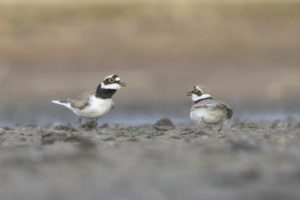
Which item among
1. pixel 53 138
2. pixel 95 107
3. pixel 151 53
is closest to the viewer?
pixel 53 138

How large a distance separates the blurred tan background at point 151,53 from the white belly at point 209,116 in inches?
171

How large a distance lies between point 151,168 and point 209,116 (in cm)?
381

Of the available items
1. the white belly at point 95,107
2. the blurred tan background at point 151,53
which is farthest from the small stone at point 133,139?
the blurred tan background at point 151,53

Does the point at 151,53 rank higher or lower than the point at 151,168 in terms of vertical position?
higher

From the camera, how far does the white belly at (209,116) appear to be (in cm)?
1087

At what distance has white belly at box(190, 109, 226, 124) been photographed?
10867 millimetres

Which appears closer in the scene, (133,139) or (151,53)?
(133,139)

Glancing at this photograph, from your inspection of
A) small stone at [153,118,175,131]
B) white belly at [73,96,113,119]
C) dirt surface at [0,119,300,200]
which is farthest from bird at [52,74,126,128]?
dirt surface at [0,119,300,200]

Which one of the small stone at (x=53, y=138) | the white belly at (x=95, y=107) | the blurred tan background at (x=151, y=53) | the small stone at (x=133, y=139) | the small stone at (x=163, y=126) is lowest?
the small stone at (x=53, y=138)

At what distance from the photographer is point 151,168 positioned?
23.5 ft

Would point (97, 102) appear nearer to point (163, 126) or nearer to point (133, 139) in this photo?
point (163, 126)

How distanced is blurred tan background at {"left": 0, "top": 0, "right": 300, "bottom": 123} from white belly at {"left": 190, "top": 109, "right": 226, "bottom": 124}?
14.3 ft

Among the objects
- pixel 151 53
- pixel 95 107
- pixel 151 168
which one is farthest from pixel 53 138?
pixel 151 53

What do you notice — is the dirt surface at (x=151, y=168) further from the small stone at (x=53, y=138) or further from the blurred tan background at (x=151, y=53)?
the blurred tan background at (x=151, y=53)
